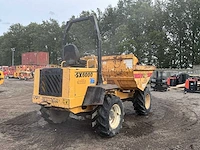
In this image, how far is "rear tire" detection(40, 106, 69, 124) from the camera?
19.5 feet

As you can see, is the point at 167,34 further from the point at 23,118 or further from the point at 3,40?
the point at 3,40

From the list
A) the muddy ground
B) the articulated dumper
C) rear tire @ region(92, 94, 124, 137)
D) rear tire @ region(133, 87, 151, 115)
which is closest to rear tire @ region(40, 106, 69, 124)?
the articulated dumper

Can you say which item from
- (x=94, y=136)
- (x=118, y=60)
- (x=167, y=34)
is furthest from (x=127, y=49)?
(x=94, y=136)

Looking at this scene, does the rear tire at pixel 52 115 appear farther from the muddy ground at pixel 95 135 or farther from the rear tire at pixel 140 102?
the rear tire at pixel 140 102

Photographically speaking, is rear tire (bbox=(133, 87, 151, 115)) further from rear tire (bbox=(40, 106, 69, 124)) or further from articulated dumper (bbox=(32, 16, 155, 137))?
rear tire (bbox=(40, 106, 69, 124))

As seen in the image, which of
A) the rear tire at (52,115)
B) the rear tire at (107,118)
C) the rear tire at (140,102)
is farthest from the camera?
the rear tire at (140,102)

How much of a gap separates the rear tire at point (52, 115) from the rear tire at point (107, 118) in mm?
1100

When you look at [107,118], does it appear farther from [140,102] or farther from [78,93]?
[140,102]

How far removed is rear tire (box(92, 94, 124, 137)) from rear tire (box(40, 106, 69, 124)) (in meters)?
1.10

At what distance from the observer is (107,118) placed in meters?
5.34

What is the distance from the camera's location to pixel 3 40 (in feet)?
206

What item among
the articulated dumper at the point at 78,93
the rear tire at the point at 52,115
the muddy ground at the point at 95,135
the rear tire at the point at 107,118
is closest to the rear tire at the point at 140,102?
the muddy ground at the point at 95,135

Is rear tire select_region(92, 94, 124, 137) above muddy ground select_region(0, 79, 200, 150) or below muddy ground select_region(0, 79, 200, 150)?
above

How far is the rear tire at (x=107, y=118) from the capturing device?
17.4 ft
